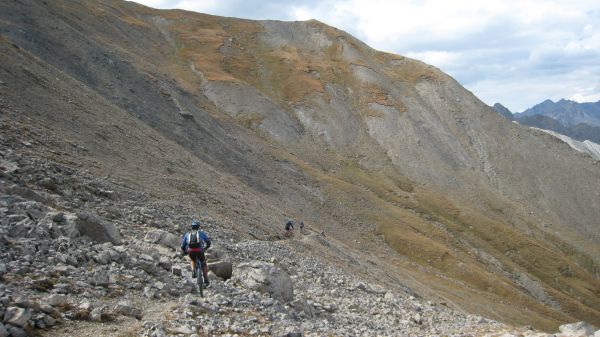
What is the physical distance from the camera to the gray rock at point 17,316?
10.9 m

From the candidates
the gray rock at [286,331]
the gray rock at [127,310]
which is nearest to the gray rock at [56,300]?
the gray rock at [127,310]

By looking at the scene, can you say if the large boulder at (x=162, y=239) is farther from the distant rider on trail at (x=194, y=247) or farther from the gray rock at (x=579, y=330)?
the gray rock at (x=579, y=330)

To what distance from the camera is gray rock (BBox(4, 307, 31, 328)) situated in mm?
10930

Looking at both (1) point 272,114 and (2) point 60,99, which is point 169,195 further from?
(1) point 272,114

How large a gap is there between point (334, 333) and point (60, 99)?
36.4 meters

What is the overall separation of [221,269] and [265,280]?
6.84 feet

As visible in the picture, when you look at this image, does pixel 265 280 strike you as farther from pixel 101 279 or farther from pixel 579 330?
pixel 579 330

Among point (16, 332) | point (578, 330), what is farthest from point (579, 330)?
point (16, 332)

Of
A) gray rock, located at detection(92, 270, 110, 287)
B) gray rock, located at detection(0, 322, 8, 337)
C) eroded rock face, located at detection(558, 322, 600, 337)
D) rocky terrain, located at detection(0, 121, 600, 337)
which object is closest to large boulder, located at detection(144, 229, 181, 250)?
rocky terrain, located at detection(0, 121, 600, 337)

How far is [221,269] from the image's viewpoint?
20.8m

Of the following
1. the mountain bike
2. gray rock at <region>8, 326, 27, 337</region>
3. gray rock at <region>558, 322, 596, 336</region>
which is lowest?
the mountain bike

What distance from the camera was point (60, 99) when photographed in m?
42.8

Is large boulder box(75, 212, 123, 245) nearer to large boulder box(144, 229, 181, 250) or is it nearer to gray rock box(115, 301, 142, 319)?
large boulder box(144, 229, 181, 250)

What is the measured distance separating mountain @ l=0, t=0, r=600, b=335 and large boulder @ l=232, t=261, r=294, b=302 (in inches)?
22.8
